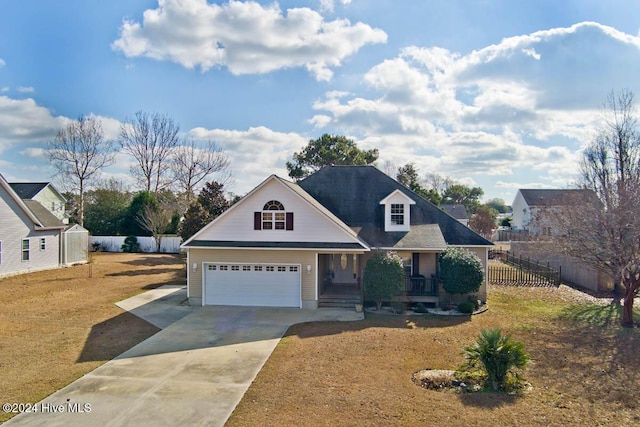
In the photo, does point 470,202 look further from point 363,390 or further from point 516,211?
point 363,390

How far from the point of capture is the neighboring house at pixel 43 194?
128 feet

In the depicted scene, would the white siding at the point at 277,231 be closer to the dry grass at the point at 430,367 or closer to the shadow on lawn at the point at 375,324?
the shadow on lawn at the point at 375,324

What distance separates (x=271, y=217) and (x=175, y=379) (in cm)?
903

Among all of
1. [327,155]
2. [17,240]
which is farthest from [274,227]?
[327,155]

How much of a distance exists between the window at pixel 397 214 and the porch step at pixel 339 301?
461 centimetres

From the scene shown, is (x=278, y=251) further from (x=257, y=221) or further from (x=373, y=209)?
(x=373, y=209)

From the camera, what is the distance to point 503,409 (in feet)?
26.7

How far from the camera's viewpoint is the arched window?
17.5 m

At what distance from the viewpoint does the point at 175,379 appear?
9.59 meters

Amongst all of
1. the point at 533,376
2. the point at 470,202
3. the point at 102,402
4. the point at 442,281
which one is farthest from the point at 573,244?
the point at 470,202

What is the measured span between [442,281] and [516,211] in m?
49.1

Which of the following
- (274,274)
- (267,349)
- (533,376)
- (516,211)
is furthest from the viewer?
(516,211)

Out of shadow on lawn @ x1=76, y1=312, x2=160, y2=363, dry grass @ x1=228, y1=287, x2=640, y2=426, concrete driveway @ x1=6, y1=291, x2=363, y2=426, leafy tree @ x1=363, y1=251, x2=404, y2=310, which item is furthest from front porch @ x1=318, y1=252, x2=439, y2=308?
shadow on lawn @ x1=76, y1=312, x2=160, y2=363

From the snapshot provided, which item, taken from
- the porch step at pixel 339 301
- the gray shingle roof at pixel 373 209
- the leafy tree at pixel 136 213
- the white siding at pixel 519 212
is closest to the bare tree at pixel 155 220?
the leafy tree at pixel 136 213
